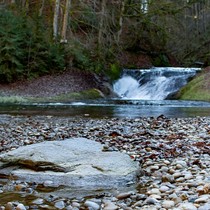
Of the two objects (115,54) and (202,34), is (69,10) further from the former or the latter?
(202,34)

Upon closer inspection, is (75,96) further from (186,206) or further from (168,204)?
(186,206)

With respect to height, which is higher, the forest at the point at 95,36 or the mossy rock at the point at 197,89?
the forest at the point at 95,36

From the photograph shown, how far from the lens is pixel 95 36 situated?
2505 cm

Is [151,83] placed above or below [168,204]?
above

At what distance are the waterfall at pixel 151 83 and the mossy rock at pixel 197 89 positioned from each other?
0.76 m

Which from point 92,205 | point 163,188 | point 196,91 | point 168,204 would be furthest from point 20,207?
point 196,91

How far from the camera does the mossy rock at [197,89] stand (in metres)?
20.5

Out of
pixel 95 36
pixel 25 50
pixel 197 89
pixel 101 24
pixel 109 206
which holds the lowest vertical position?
pixel 109 206

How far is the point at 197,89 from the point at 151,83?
3170mm

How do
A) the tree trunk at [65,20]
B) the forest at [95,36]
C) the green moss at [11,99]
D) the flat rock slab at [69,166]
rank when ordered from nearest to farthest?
1. the flat rock slab at [69,166]
2. the green moss at [11,99]
3. the forest at [95,36]
4. the tree trunk at [65,20]

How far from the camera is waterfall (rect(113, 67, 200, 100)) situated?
2264 cm

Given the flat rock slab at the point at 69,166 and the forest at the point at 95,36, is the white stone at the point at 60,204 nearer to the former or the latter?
the flat rock slab at the point at 69,166

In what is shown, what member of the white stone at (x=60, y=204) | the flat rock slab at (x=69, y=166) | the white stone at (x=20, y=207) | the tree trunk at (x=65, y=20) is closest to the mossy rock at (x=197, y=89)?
the tree trunk at (x=65, y=20)

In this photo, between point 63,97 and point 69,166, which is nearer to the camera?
point 69,166
